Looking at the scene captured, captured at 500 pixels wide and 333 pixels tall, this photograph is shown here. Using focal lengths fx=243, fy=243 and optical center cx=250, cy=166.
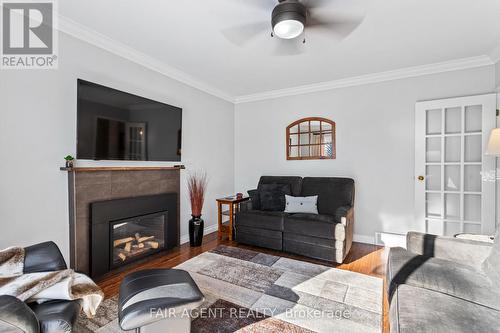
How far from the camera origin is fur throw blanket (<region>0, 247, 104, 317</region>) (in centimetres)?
129

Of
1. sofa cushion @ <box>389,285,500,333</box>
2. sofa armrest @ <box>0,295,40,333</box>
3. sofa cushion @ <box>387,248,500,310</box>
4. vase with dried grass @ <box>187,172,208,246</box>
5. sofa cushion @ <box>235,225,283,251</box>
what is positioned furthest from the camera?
vase with dried grass @ <box>187,172,208,246</box>

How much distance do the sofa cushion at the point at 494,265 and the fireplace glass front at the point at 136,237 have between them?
10.4ft

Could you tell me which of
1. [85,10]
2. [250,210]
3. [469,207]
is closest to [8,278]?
[85,10]

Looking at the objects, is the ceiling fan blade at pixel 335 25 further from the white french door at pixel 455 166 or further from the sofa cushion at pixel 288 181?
the sofa cushion at pixel 288 181

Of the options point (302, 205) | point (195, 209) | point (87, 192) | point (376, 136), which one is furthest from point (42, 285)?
point (376, 136)

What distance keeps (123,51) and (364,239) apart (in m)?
4.12

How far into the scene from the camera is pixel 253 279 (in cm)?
249

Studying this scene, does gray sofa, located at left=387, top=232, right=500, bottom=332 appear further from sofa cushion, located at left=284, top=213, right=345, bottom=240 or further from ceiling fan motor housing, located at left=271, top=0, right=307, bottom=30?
ceiling fan motor housing, located at left=271, top=0, right=307, bottom=30

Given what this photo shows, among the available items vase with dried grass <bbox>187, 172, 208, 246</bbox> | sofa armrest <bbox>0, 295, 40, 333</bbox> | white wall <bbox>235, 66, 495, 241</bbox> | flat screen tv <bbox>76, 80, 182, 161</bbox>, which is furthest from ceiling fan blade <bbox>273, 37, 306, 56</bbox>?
sofa armrest <bbox>0, 295, 40, 333</bbox>

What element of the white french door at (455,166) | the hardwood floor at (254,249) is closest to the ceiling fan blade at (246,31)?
the white french door at (455,166)

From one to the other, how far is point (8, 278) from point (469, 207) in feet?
14.8

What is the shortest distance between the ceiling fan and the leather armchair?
223 cm

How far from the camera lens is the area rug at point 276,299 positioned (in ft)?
5.87

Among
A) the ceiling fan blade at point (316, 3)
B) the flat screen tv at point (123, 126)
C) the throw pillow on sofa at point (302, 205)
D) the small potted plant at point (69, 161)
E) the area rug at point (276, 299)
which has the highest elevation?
the ceiling fan blade at point (316, 3)
